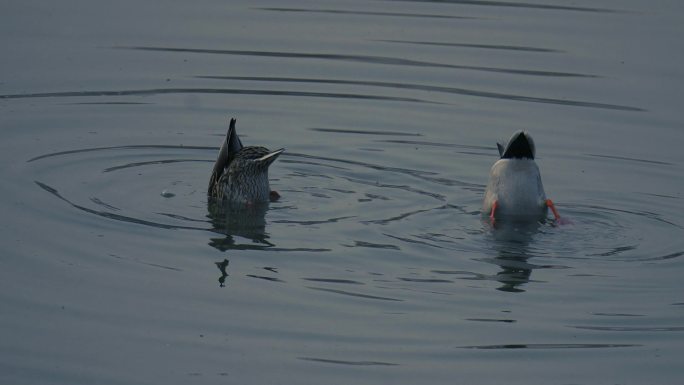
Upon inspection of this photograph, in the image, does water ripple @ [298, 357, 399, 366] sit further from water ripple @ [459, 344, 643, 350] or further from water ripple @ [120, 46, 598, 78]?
water ripple @ [120, 46, 598, 78]

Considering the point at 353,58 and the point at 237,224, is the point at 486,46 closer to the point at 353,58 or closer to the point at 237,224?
the point at 353,58

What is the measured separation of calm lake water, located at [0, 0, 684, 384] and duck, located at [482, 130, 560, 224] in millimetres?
236

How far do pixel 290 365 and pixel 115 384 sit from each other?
1083 mm

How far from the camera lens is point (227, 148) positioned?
40.7 feet

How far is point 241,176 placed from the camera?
12.2 m

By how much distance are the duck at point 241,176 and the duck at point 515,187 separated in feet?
6.50

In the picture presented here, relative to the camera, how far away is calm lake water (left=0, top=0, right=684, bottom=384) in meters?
8.76

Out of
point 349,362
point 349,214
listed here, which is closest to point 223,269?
point 349,214

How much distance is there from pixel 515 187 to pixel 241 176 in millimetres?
2431

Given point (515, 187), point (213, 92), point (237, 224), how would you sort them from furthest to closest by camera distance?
1. point (213, 92)
2. point (515, 187)
3. point (237, 224)

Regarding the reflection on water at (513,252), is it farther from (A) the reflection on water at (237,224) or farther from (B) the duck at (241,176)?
(B) the duck at (241,176)

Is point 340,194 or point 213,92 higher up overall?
point 213,92

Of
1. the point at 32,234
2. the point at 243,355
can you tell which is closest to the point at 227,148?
the point at 32,234

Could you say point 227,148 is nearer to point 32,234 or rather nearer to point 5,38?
point 32,234
